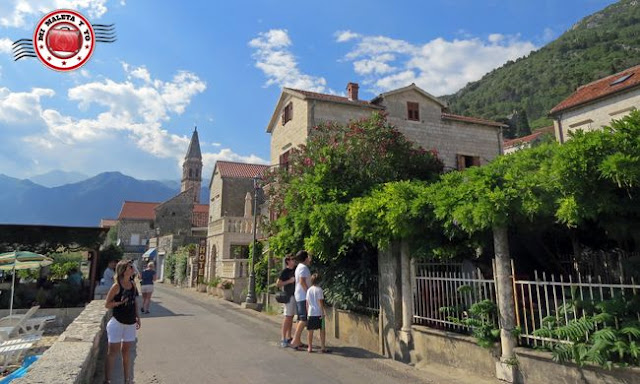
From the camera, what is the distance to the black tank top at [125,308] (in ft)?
17.9

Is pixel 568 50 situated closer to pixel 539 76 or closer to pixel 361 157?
pixel 539 76

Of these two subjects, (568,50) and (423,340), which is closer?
(423,340)

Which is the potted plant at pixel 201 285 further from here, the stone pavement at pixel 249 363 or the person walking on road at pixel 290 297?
the person walking on road at pixel 290 297

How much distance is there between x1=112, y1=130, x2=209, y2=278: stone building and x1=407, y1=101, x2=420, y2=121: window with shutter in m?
23.1

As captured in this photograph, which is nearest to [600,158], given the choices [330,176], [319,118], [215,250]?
[330,176]

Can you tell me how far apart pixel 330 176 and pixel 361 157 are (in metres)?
1.09

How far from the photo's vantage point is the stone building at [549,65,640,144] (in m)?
19.2

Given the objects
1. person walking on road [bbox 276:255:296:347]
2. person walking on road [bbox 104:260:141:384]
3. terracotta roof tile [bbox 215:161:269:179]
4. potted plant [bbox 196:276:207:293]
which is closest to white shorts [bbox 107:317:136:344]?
person walking on road [bbox 104:260:141:384]

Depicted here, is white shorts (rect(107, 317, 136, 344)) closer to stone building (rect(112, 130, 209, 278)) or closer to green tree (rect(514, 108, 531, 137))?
stone building (rect(112, 130, 209, 278))

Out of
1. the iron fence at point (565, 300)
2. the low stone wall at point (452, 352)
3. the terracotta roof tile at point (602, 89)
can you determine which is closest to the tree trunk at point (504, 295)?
the iron fence at point (565, 300)

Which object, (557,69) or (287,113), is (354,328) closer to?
(287,113)

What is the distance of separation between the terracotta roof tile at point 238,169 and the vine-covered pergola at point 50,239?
728 inches

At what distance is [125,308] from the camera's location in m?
5.46

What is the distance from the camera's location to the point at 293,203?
1077 centimetres
